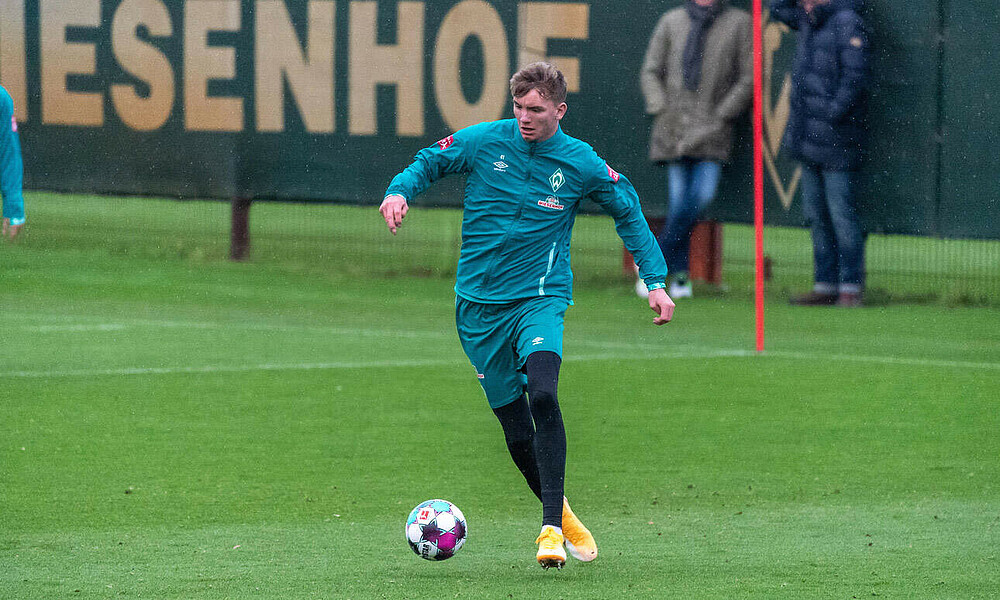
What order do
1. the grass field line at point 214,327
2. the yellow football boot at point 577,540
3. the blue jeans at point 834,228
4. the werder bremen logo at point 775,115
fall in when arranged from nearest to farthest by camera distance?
the yellow football boot at point 577,540 < the grass field line at point 214,327 < the blue jeans at point 834,228 < the werder bremen logo at point 775,115

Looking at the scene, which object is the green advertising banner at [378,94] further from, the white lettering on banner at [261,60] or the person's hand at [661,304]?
the person's hand at [661,304]

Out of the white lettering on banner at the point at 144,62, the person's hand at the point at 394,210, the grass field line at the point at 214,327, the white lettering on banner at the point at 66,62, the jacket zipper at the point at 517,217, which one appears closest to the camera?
the person's hand at the point at 394,210

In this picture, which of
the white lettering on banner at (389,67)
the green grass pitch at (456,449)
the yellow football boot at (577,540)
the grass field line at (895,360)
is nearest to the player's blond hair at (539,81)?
the yellow football boot at (577,540)

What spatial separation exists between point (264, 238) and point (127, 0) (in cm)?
340

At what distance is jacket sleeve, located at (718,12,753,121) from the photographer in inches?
599

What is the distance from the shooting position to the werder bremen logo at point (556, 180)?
21.4 feet

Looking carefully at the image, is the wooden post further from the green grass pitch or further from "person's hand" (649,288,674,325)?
"person's hand" (649,288,674,325)

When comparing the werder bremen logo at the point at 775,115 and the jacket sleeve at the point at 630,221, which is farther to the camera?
the werder bremen logo at the point at 775,115

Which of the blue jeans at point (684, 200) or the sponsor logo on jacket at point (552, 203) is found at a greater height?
the sponsor logo on jacket at point (552, 203)

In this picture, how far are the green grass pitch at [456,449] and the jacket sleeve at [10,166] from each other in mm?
1208

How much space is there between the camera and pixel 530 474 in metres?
6.62

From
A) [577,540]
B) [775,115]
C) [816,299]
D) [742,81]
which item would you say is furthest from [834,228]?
[577,540]

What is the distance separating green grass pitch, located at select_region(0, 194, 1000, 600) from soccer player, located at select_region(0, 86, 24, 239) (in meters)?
1.16

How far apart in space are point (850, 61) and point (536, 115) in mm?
8720
